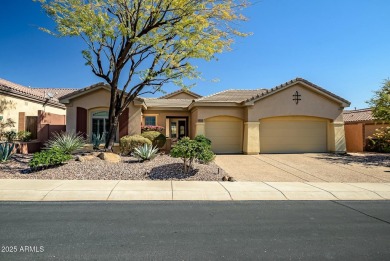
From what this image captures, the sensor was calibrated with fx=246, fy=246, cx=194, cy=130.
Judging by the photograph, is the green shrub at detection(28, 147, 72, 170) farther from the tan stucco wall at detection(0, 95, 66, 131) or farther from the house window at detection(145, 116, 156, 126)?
the house window at detection(145, 116, 156, 126)

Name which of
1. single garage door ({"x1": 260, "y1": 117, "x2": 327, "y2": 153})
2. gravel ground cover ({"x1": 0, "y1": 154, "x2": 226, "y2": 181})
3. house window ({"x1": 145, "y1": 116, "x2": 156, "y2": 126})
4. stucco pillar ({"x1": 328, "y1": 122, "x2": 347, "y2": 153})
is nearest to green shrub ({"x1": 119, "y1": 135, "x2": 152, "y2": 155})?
gravel ground cover ({"x1": 0, "y1": 154, "x2": 226, "y2": 181})

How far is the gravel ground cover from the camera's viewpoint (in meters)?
9.44

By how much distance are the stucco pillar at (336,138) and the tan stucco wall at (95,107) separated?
14063mm

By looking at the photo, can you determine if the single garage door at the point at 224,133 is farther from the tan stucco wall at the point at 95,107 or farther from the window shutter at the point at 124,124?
the window shutter at the point at 124,124

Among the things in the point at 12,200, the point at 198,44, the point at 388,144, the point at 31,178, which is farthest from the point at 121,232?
the point at 388,144

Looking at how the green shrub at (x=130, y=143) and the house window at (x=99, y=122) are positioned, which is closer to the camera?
the green shrub at (x=130, y=143)

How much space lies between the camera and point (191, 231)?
189 inches

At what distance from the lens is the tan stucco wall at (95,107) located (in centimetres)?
1689

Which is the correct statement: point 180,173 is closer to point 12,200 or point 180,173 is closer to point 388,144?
point 12,200

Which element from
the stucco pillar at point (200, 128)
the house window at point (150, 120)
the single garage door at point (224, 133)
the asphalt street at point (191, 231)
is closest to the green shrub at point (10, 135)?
the house window at point (150, 120)

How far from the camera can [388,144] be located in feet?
60.7

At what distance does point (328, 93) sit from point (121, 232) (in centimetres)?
1782

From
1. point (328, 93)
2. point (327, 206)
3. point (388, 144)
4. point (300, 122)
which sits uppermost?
point (328, 93)

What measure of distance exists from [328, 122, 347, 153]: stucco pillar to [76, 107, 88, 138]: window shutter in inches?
699
